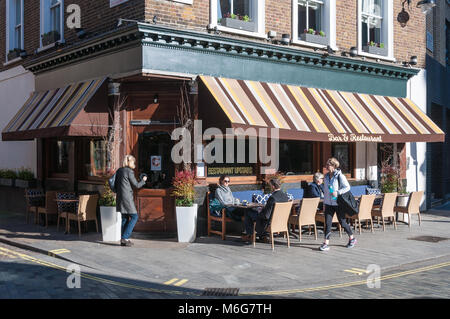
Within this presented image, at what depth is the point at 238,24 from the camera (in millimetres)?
12469

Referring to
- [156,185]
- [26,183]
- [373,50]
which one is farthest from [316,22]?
[26,183]

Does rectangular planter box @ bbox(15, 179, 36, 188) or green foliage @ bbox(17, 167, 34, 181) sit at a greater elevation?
green foliage @ bbox(17, 167, 34, 181)

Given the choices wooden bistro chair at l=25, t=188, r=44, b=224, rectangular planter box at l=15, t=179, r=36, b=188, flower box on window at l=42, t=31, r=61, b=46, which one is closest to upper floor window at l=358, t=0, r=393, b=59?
flower box on window at l=42, t=31, r=61, b=46

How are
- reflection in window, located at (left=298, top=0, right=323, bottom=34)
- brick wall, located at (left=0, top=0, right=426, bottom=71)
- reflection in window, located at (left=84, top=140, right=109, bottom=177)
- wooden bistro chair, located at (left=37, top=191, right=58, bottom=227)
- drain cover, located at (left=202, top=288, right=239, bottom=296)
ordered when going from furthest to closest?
reflection in window, located at (left=298, top=0, right=323, bottom=34), wooden bistro chair, located at (left=37, top=191, right=58, bottom=227), reflection in window, located at (left=84, top=140, right=109, bottom=177), brick wall, located at (left=0, top=0, right=426, bottom=71), drain cover, located at (left=202, top=288, right=239, bottom=296)

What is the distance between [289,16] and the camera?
13.5 metres

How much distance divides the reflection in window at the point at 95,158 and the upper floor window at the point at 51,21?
11.4 ft

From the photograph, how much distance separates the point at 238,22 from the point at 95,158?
17.6ft

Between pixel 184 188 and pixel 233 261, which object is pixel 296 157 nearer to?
pixel 184 188

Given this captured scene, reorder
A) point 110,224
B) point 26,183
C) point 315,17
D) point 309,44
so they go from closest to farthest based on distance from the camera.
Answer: point 110,224 → point 309,44 → point 315,17 → point 26,183

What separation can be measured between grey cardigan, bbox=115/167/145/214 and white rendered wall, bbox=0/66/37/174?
6414 millimetres

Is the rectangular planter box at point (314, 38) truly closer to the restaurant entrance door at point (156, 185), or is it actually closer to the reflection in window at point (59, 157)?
the restaurant entrance door at point (156, 185)

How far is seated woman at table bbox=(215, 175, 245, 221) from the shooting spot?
1123 cm

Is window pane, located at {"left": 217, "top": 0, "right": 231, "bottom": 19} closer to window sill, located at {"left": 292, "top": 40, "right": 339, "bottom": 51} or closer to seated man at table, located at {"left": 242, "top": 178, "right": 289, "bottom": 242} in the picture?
window sill, located at {"left": 292, "top": 40, "right": 339, "bottom": 51}

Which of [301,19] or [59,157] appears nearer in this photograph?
[301,19]
